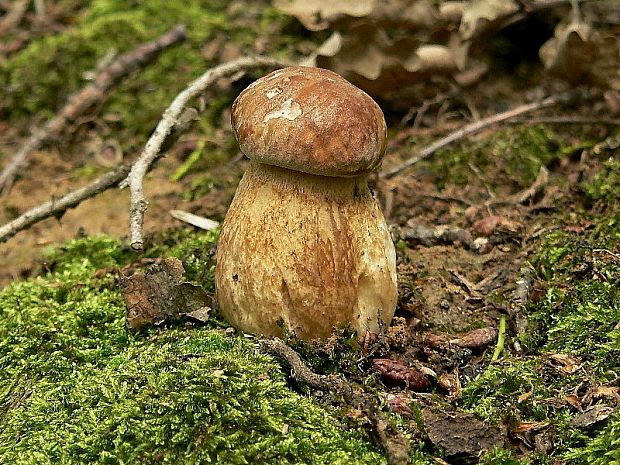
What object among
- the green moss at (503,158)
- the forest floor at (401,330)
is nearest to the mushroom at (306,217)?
the forest floor at (401,330)

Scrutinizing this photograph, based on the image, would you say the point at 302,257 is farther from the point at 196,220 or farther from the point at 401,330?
the point at 196,220

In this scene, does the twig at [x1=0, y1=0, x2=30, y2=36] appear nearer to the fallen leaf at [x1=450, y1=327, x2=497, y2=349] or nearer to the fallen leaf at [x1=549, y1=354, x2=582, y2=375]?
the fallen leaf at [x1=450, y1=327, x2=497, y2=349]

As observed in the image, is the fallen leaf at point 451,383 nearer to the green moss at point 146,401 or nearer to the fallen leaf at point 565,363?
the fallen leaf at point 565,363

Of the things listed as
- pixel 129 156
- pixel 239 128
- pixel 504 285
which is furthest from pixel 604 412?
pixel 129 156

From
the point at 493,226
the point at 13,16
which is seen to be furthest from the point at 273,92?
the point at 13,16

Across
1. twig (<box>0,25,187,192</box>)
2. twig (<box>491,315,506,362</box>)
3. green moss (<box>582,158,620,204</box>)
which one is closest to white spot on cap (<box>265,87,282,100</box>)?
twig (<box>491,315,506,362</box>)
